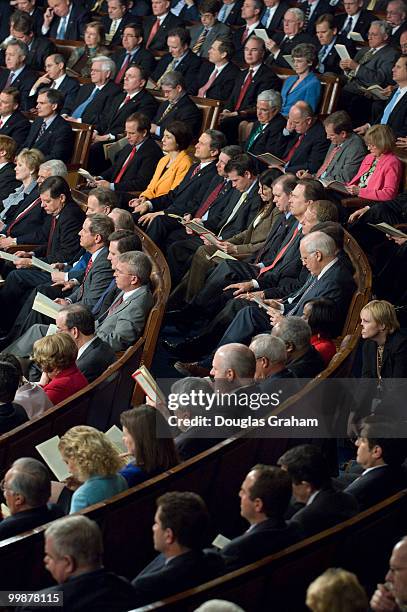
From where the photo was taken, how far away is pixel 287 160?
8.53 metres

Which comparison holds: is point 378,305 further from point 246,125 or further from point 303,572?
point 246,125

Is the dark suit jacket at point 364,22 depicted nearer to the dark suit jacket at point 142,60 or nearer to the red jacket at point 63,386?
the dark suit jacket at point 142,60

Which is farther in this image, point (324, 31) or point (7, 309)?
point (324, 31)

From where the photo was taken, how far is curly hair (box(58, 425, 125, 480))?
4.30m

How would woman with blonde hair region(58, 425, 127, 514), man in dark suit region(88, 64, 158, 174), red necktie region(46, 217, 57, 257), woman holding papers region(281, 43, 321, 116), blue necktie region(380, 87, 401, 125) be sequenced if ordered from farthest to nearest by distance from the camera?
man in dark suit region(88, 64, 158, 174), woman holding papers region(281, 43, 321, 116), blue necktie region(380, 87, 401, 125), red necktie region(46, 217, 57, 257), woman with blonde hair region(58, 425, 127, 514)

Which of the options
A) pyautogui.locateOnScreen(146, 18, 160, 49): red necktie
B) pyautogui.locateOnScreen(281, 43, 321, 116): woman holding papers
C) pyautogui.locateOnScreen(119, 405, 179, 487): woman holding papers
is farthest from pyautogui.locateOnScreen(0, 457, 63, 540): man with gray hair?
pyautogui.locateOnScreen(146, 18, 160, 49): red necktie

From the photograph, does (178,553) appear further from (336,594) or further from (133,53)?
(133,53)

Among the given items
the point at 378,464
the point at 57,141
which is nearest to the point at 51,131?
the point at 57,141

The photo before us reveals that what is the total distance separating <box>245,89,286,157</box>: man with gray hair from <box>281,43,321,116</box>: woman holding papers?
12.5 inches

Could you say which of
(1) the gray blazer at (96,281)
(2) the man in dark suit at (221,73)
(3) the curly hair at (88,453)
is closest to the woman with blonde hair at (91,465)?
(3) the curly hair at (88,453)

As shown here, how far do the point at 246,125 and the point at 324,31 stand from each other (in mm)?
1333

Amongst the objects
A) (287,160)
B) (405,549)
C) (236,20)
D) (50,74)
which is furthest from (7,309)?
(236,20)

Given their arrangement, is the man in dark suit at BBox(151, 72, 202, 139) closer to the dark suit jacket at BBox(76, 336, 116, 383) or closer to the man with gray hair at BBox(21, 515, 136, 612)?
the dark suit jacket at BBox(76, 336, 116, 383)

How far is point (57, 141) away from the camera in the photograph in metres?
8.84
